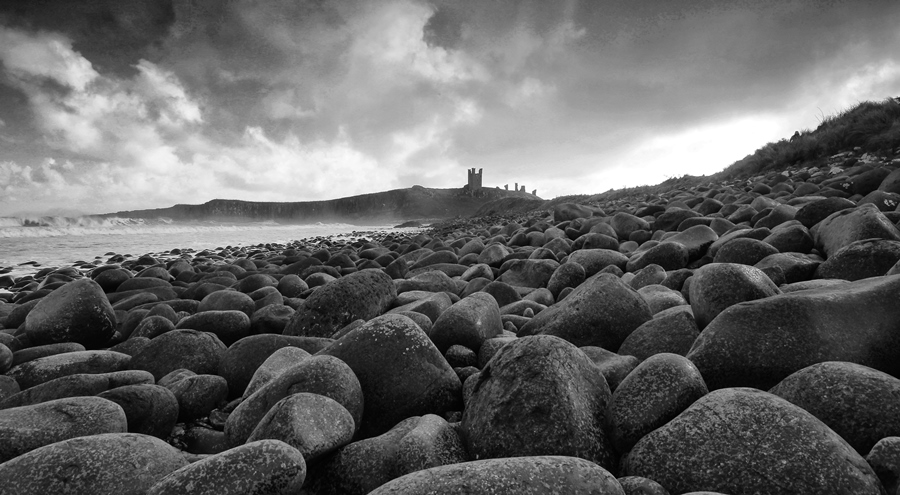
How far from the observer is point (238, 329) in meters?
3.59

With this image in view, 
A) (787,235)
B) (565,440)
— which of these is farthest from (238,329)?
(787,235)

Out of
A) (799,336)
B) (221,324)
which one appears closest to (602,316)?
(799,336)

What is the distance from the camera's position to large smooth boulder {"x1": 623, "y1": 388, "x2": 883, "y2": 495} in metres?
1.17

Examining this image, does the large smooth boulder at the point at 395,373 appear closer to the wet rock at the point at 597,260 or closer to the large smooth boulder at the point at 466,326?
the large smooth boulder at the point at 466,326

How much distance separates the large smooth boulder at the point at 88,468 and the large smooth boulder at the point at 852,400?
222 cm

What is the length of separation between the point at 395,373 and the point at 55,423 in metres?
1.40

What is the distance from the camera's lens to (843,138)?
36.3 feet

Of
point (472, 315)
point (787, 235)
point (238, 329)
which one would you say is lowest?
point (238, 329)

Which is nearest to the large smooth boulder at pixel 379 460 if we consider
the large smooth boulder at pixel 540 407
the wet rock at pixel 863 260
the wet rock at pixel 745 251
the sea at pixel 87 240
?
the large smooth boulder at pixel 540 407

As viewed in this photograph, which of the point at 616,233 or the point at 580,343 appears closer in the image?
the point at 580,343

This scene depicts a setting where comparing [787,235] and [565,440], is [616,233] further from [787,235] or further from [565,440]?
[565,440]

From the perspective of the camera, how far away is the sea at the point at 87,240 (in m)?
12.8

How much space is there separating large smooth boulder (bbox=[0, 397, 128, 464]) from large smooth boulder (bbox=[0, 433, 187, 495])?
352 millimetres

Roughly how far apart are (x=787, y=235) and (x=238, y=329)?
183 inches
